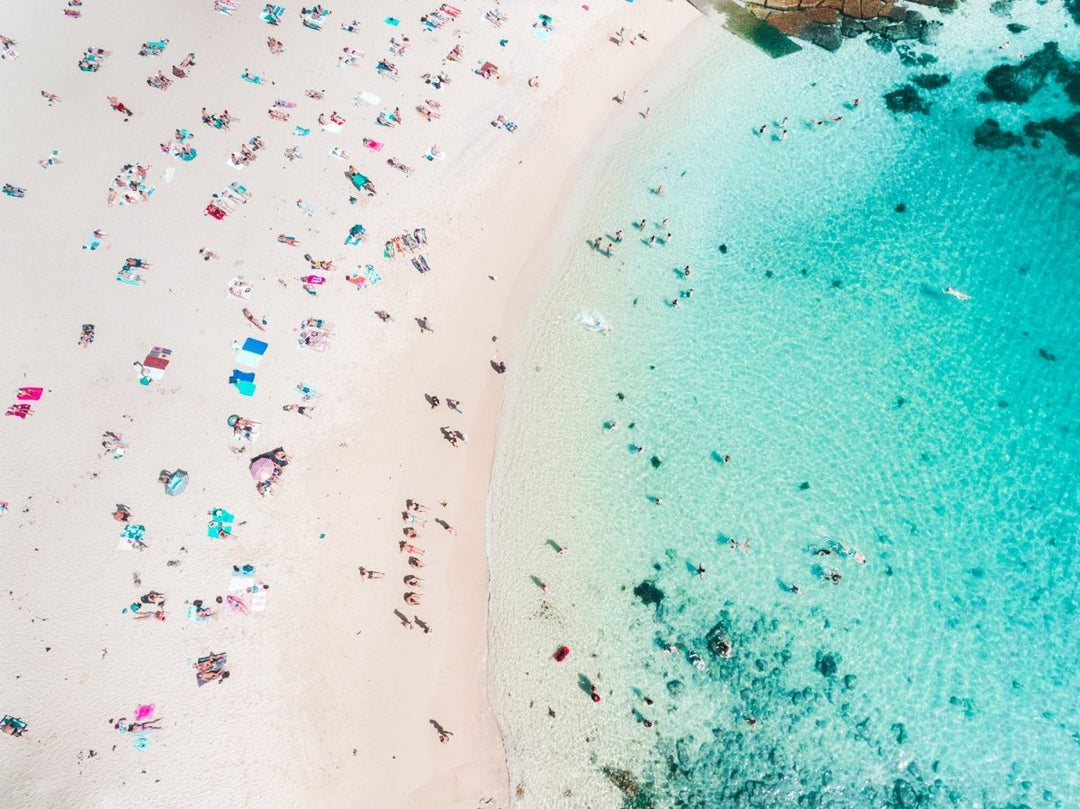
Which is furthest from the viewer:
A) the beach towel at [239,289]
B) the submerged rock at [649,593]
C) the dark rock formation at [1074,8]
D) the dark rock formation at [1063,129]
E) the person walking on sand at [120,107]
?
the dark rock formation at [1074,8]

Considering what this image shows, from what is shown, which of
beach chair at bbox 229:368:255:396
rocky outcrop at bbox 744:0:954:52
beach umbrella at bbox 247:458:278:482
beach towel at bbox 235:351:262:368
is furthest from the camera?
rocky outcrop at bbox 744:0:954:52

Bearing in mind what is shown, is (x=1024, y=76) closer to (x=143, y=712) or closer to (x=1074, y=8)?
(x=1074, y=8)

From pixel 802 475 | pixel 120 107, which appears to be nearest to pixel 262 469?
pixel 802 475

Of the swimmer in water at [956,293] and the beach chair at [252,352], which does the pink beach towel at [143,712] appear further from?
the swimmer in water at [956,293]

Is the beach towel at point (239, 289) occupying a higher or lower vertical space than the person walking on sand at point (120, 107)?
lower

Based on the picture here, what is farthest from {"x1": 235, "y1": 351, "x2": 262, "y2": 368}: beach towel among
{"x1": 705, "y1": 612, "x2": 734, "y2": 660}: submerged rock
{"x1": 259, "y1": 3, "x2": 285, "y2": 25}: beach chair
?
{"x1": 705, "y1": 612, "x2": 734, "y2": 660}: submerged rock

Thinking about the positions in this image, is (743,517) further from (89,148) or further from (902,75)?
(89,148)

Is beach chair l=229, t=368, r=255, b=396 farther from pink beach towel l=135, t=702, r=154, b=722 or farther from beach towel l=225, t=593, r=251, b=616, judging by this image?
pink beach towel l=135, t=702, r=154, b=722

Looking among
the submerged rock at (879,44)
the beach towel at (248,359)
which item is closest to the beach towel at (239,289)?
the beach towel at (248,359)
